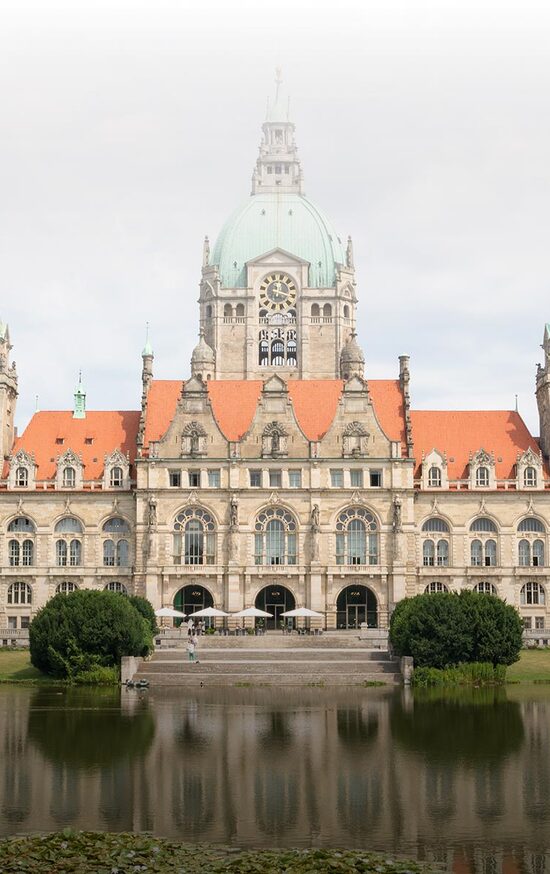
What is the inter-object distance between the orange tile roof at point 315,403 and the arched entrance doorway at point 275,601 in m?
12.3

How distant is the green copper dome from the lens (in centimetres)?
13388

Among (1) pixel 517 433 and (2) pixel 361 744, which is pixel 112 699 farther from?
(1) pixel 517 433

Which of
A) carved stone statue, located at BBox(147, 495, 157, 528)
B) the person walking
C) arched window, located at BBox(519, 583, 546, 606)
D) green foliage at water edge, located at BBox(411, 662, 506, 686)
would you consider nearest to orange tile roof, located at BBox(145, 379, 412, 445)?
carved stone statue, located at BBox(147, 495, 157, 528)

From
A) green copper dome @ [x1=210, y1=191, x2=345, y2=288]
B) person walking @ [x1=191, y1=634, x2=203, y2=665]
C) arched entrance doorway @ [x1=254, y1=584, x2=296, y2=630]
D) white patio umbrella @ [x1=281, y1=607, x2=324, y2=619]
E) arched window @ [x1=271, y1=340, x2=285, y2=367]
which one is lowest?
person walking @ [x1=191, y1=634, x2=203, y2=665]

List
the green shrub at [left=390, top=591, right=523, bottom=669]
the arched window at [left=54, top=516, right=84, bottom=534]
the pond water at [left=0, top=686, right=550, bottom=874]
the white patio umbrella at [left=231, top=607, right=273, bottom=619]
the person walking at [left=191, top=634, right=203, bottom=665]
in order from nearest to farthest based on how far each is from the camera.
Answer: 1. the pond water at [left=0, top=686, right=550, bottom=874]
2. the green shrub at [left=390, top=591, right=523, bottom=669]
3. the person walking at [left=191, top=634, right=203, bottom=665]
4. the white patio umbrella at [left=231, top=607, right=273, bottom=619]
5. the arched window at [left=54, top=516, right=84, bottom=534]

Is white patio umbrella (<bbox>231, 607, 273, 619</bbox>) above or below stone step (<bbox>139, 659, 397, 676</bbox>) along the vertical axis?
above

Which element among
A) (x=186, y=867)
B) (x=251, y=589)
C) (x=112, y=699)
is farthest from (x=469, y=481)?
(x=186, y=867)

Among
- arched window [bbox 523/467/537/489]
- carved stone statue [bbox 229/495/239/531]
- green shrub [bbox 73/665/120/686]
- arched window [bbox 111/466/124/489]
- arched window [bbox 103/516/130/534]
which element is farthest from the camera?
arched window [bbox 111/466/124/489]

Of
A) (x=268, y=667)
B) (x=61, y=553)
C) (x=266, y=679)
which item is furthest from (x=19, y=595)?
(x=266, y=679)

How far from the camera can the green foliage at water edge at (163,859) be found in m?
31.6

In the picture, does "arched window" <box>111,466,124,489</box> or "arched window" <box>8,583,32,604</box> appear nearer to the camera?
"arched window" <box>8,583,32,604</box>

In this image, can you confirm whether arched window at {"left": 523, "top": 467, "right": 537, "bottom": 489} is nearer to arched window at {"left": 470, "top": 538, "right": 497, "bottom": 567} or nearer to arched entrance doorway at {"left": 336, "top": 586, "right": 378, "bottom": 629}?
arched window at {"left": 470, "top": 538, "right": 497, "bottom": 567}

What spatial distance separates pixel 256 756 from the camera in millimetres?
48938

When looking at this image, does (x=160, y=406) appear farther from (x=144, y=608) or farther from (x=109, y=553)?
(x=144, y=608)
